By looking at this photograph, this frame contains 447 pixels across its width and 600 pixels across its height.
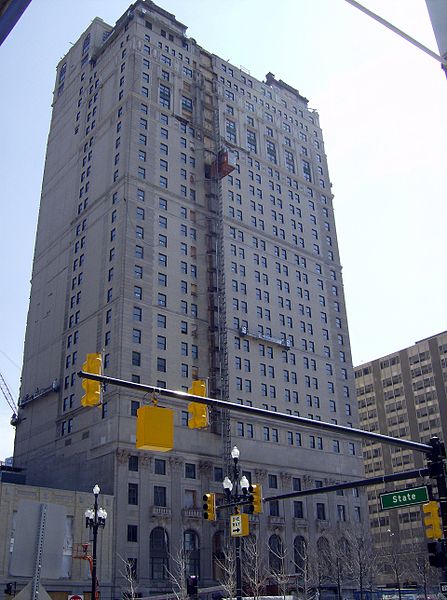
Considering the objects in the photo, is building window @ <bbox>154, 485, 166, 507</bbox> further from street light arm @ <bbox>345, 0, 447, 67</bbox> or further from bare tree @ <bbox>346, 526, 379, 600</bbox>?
street light arm @ <bbox>345, 0, 447, 67</bbox>

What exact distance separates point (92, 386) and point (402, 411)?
14827 cm

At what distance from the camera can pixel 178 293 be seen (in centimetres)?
8850

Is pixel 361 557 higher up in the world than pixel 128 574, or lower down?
higher up

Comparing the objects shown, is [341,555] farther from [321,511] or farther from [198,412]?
[198,412]

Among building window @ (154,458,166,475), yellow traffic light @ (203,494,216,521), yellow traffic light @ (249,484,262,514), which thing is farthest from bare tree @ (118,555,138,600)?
yellow traffic light @ (249,484,262,514)

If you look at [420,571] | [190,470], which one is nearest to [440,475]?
[190,470]

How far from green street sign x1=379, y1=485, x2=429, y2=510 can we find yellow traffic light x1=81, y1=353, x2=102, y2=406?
984 cm

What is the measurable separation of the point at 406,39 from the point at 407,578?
373 feet

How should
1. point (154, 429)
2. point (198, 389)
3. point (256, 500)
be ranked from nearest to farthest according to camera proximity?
point (154, 429)
point (198, 389)
point (256, 500)

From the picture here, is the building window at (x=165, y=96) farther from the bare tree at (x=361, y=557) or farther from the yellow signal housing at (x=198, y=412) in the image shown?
the yellow signal housing at (x=198, y=412)

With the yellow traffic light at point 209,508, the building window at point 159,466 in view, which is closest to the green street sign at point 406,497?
the yellow traffic light at point 209,508

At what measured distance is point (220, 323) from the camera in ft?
297

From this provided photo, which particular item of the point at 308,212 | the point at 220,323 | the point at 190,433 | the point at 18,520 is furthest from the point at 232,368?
the point at 18,520

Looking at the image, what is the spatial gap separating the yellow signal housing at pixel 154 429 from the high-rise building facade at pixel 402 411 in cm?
13439
